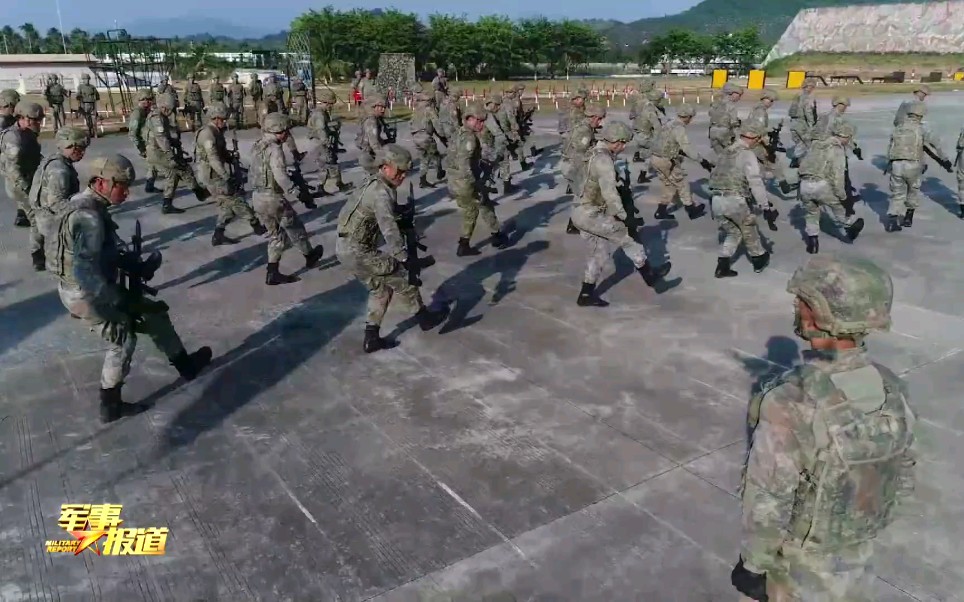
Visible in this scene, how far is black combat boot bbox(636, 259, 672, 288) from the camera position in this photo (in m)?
7.96

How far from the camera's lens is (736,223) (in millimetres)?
8438

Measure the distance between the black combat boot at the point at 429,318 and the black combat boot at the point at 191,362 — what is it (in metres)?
1.91

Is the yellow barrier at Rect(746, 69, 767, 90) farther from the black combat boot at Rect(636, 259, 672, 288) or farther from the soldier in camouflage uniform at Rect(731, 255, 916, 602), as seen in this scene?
the soldier in camouflage uniform at Rect(731, 255, 916, 602)

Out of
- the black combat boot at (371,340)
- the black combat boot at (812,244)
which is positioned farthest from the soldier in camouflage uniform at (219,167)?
the black combat boot at (812,244)

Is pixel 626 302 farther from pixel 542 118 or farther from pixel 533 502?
pixel 542 118

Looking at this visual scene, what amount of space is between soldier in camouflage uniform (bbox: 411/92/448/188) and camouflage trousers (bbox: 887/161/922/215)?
8.02 m

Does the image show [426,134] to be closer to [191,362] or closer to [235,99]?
[191,362]

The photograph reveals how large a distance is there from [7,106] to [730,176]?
10.5 m

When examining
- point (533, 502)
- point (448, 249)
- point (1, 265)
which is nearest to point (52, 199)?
point (1, 265)

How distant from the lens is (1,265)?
988 centimetres

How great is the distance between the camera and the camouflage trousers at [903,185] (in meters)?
10.4

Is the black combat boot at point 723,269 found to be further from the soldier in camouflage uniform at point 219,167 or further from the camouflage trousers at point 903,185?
the soldier in camouflage uniform at point 219,167

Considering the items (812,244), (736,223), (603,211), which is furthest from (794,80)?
(603,211)

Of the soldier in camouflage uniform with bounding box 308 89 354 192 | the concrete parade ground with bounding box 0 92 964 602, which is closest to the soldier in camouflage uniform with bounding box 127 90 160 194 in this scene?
the soldier in camouflage uniform with bounding box 308 89 354 192
